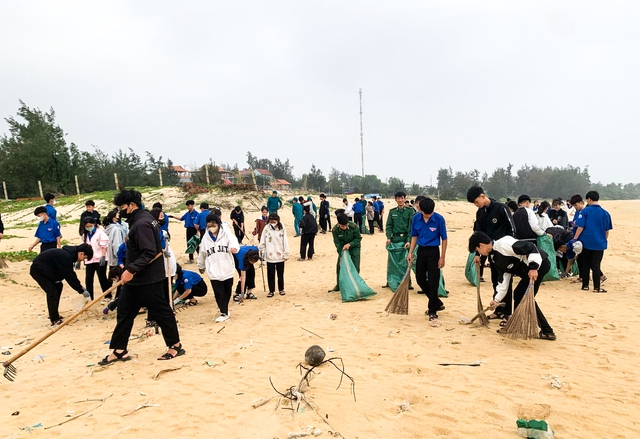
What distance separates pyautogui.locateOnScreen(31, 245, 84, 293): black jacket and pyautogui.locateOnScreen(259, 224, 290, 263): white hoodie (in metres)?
3.20

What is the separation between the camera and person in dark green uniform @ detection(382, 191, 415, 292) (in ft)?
23.8

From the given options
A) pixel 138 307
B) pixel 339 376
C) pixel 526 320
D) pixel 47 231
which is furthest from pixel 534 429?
pixel 47 231

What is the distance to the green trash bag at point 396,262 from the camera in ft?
24.1

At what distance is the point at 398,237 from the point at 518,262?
2.98 meters

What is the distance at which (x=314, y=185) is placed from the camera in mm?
51656

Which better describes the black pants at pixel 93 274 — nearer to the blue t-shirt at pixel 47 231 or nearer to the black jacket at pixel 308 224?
the blue t-shirt at pixel 47 231

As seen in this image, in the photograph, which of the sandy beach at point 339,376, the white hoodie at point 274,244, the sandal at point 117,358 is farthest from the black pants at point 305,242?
the sandal at point 117,358

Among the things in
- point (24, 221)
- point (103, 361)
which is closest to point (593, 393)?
point (103, 361)

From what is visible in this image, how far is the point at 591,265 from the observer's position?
721 centimetres

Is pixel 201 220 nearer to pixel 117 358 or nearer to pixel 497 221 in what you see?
pixel 117 358

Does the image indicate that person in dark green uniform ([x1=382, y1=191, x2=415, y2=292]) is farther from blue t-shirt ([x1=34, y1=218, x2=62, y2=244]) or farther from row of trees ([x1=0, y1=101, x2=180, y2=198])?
row of trees ([x1=0, y1=101, x2=180, y2=198])

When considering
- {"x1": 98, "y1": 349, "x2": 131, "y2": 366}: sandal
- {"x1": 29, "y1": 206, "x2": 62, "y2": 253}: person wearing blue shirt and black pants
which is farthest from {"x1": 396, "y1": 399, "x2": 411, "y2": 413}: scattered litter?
{"x1": 29, "y1": 206, "x2": 62, "y2": 253}: person wearing blue shirt and black pants

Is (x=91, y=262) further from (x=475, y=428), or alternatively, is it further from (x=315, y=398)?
(x=475, y=428)

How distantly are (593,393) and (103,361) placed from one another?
5106 mm
